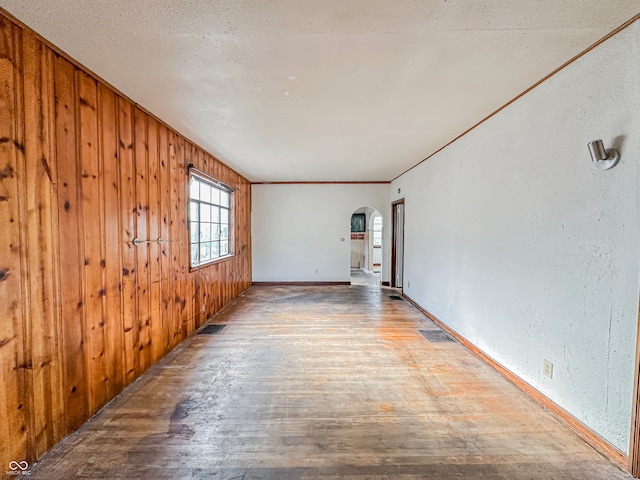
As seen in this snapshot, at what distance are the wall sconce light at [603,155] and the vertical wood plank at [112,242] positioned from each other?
3.17m

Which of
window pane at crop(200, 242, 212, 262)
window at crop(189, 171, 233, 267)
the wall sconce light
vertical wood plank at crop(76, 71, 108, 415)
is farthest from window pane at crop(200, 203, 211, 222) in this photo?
the wall sconce light

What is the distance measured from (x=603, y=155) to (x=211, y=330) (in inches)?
155

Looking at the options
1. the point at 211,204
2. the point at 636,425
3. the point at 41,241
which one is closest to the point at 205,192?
the point at 211,204

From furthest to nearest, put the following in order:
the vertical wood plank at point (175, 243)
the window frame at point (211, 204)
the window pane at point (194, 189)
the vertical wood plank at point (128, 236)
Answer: the window pane at point (194, 189), the window frame at point (211, 204), the vertical wood plank at point (175, 243), the vertical wood plank at point (128, 236)

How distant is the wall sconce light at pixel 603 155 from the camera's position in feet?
4.99

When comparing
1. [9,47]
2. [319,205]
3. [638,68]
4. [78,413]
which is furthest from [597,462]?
[319,205]

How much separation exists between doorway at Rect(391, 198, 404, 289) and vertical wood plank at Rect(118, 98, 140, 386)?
4873 millimetres

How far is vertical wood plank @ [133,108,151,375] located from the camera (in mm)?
2396

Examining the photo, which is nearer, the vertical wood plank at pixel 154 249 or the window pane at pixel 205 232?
the vertical wood plank at pixel 154 249

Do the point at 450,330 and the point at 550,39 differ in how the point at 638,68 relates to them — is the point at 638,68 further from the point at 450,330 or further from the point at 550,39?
the point at 450,330

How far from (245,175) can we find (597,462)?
5747 millimetres

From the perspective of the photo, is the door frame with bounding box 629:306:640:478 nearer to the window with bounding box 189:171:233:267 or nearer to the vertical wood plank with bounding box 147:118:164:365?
the vertical wood plank with bounding box 147:118:164:365

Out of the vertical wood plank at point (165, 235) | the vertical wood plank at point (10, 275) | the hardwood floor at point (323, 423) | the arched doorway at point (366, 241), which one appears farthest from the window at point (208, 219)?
the arched doorway at point (366, 241)

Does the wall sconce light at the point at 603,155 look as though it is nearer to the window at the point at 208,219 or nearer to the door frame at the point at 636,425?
the door frame at the point at 636,425
